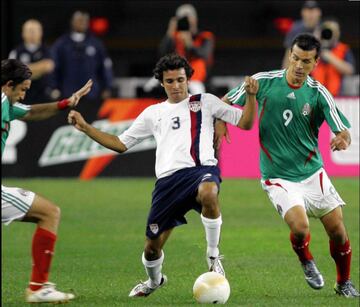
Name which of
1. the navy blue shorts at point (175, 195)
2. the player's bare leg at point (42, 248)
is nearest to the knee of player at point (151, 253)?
the navy blue shorts at point (175, 195)

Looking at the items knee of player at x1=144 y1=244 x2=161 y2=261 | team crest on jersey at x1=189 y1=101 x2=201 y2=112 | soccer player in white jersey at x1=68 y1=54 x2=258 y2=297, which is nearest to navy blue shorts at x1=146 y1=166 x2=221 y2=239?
soccer player in white jersey at x1=68 y1=54 x2=258 y2=297

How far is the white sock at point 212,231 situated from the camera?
939 centimetres

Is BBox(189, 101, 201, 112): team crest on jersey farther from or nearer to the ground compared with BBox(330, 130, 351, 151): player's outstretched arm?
farther from the ground

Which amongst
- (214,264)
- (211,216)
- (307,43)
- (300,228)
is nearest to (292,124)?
(307,43)

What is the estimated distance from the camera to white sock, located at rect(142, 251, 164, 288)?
9688mm

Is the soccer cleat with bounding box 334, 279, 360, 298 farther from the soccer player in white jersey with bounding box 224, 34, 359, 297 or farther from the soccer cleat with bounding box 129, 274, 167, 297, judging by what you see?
the soccer cleat with bounding box 129, 274, 167, 297

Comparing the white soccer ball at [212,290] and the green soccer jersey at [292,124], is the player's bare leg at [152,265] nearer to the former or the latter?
the white soccer ball at [212,290]

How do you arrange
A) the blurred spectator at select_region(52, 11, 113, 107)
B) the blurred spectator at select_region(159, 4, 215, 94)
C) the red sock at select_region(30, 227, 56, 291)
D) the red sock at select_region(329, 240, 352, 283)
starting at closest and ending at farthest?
the red sock at select_region(30, 227, 56, 291) → the red sock at select_region(329, 240, 352, 283) → the blurred spectator at select_region(159, 4, 215, 94) → the blurred spectator at select_region(52, 11, 113, 107)

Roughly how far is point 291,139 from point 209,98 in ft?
2.44

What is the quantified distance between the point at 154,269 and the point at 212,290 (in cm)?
79

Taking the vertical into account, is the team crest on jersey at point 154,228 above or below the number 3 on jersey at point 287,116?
below

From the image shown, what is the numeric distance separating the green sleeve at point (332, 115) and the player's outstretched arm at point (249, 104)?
632mm

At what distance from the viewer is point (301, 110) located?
31.9 feet

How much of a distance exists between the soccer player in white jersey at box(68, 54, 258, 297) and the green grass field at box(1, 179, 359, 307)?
0.54 metres
